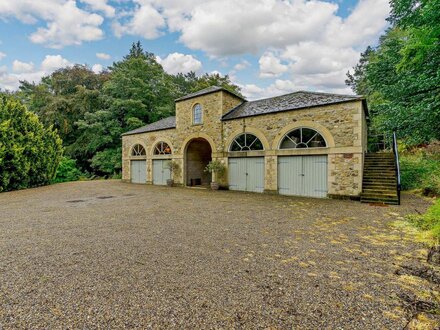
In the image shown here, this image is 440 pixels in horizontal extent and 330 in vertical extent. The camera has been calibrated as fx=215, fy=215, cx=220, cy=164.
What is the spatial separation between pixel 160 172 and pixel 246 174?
22.4 feet

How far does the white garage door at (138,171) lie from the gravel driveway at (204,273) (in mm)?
10491

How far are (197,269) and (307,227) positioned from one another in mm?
3184

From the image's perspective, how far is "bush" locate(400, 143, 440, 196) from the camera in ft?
30.4

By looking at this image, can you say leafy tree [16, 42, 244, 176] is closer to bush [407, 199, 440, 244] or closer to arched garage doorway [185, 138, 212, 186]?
arched garage doorway [185, 138, 212, 186]

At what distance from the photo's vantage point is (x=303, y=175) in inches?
386

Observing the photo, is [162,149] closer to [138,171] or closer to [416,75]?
[138,171]

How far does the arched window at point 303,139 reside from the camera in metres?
9.45

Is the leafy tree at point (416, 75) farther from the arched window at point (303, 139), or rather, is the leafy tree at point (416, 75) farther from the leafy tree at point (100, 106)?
the leafy tree at point (100, 106)

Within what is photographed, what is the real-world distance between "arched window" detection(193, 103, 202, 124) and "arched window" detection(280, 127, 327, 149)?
5.51 meters

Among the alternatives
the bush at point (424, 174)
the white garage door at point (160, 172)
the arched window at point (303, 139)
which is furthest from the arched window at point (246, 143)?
the bush at point (424, 174)

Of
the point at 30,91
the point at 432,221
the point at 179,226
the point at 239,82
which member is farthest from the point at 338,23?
the point at 30,91

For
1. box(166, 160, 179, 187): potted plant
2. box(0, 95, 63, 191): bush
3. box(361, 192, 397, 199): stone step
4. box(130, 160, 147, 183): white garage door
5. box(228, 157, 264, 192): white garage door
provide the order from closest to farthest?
1. box(361, 192, 397, 199): stone step
2. box(228, 157, 264, 192): white garage door
3. box(0, 95, 63, 191): bush
4. box(166, 160, 179, 187): potted plant
5. box(130, 160, 147, 183): white garage door

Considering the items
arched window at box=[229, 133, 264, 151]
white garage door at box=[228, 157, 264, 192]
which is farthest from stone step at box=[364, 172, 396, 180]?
arched window at box=[229, 133, 264, 151]

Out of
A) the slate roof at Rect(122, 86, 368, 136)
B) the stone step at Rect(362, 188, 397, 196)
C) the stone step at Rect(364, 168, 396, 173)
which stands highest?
the slate roof at Rect(122, 86, 368, 136)
